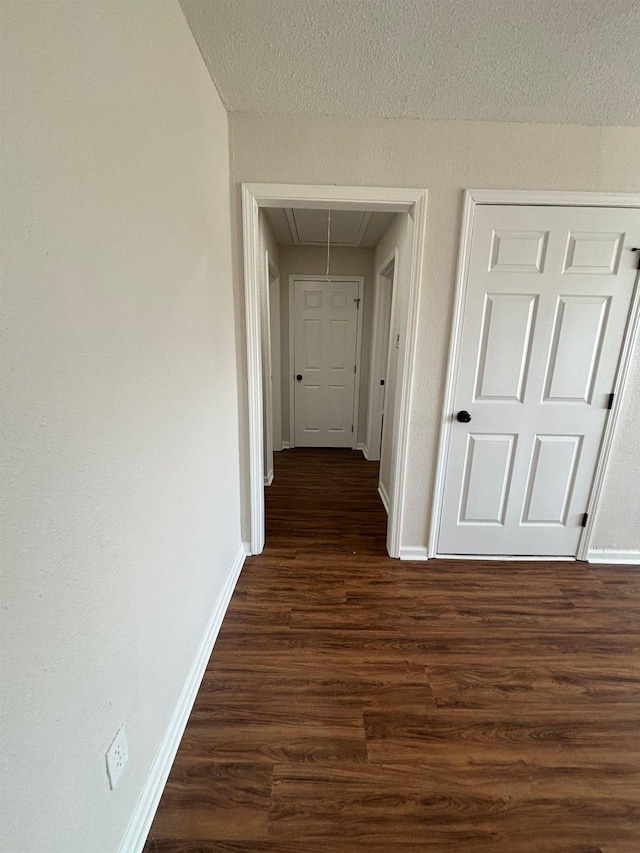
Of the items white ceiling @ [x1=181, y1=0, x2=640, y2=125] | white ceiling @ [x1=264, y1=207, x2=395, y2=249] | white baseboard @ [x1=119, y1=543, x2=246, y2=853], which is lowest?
white baseboard @ [x1=119, y1=543, x2=246, y2=853]

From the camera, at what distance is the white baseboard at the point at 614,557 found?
2.34 meters

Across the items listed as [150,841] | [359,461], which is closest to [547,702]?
[150,841]

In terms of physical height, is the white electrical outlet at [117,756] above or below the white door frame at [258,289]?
below

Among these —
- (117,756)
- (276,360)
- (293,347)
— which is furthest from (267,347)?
(117,756)

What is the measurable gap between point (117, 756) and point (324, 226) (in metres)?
3.65

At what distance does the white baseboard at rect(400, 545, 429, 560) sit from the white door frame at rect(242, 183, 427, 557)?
5cm

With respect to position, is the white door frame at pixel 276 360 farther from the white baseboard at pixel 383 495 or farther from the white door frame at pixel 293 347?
the white baseboard at pixel 383 495

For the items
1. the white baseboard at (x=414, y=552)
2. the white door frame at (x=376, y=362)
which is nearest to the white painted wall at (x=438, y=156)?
the white door frame at (x=376, y=362)

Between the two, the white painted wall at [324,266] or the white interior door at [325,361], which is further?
the white interior door at [325,361]

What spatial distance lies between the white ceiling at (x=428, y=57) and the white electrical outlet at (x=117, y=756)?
87.7 inches

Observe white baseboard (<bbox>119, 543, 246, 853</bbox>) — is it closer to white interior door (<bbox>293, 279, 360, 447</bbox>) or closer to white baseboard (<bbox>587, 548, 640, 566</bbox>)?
white baseboard (<bbox>587, 548, 640, 566</bbox>)

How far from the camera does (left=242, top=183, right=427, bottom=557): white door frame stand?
1834 millimetres

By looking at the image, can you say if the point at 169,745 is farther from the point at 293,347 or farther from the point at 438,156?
the point at 293,347

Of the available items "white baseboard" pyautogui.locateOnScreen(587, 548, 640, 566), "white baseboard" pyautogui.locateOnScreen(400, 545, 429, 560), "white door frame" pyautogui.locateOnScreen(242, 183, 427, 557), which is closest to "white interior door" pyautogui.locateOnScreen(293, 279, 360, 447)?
"white door frame" pyautogui.locateOnScreen(242, 183, 427, 557)
